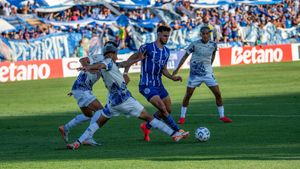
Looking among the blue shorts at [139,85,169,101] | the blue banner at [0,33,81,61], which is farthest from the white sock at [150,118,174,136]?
the blue banner at [0,33,81,61]

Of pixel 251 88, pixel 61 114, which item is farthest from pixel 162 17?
pixel 61 114

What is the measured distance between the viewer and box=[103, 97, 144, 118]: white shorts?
54.5ft

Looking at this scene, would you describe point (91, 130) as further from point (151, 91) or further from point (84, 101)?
point (151, 91)

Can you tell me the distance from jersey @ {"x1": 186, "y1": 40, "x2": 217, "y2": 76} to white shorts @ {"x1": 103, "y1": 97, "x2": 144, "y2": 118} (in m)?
6.28

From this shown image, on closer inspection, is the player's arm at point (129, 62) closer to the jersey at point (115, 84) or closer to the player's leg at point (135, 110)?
the jersey at point (115, 84)

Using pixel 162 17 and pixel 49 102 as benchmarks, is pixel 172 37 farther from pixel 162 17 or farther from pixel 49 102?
pixel 49 102

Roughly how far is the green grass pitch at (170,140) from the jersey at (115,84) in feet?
3.02

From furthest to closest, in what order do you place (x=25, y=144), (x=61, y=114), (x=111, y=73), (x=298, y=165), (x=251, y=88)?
(x=251, y=88) < (x=61, y=114) < (x=25, y=144) < (x=111, y=73) < (x=298, y=165)

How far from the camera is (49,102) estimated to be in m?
31.7

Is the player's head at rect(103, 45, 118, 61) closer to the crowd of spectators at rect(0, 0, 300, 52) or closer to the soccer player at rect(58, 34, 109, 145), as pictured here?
the soccer player at rect(58, 34, 109, 145)

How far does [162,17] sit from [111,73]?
41423 millimetres

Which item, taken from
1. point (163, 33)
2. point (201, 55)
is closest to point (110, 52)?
point (163, 33)

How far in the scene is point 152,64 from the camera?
18.8m

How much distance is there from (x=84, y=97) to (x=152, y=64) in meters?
1.60
